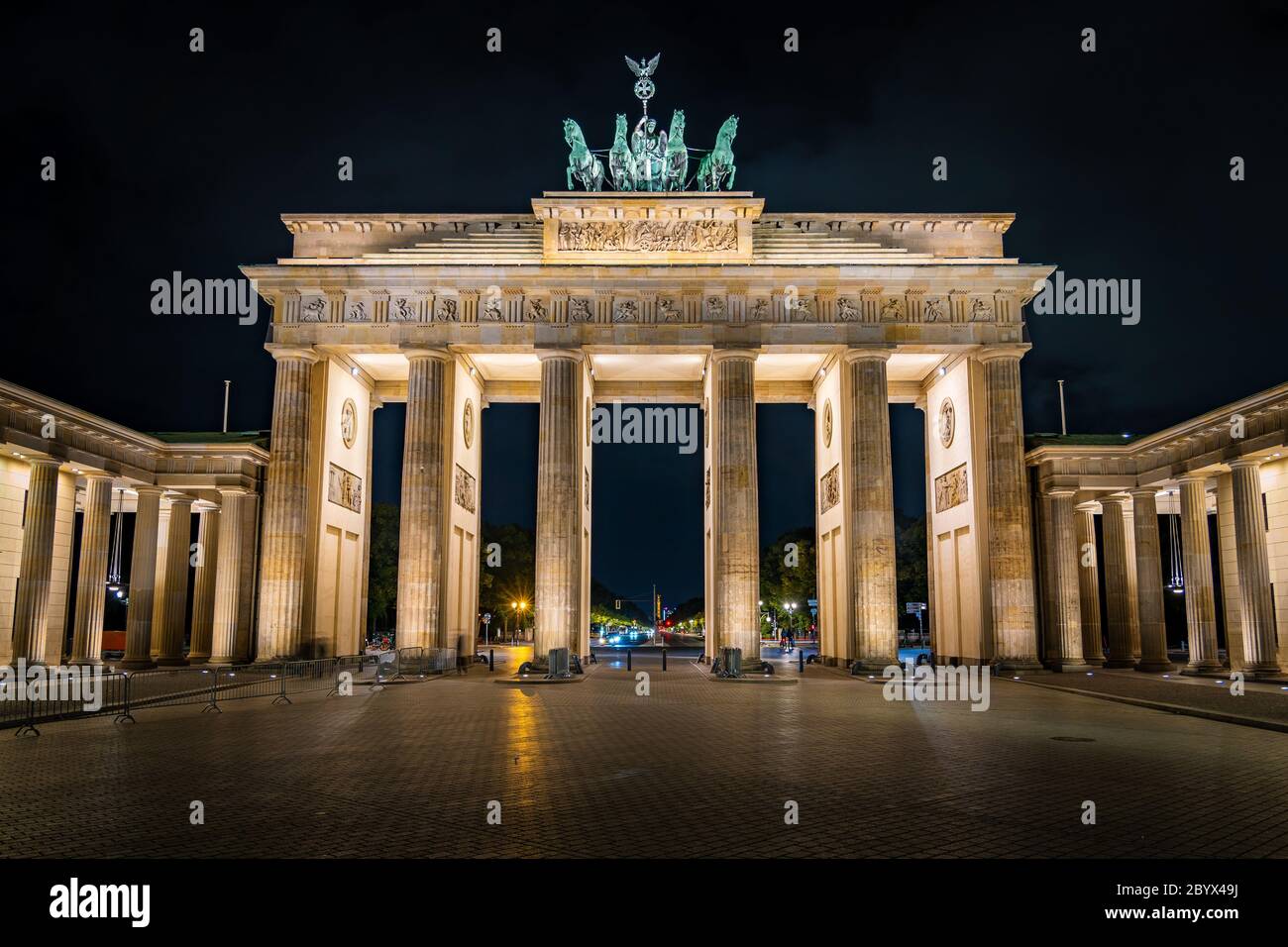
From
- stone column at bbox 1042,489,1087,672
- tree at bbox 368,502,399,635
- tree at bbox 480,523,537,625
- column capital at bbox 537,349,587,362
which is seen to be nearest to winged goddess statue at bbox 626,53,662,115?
column capital at bbox 537,349,587,362

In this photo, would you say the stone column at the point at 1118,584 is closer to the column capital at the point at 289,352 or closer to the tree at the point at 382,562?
the column capital at the point at 289,352

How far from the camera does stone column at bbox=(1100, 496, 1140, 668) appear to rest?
39.0 m

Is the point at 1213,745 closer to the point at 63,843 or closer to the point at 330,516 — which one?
the point at 63,843

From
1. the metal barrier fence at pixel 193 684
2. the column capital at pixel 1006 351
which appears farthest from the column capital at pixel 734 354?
the metal barrier fence at pixel 193 684

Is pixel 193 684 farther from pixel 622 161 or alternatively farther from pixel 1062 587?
pixel 1062 587

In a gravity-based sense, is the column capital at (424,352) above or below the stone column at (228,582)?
above

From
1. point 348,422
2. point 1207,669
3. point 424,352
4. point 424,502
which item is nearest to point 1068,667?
point 1207,669

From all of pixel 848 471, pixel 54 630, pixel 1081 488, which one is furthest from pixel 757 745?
pixel 54 630

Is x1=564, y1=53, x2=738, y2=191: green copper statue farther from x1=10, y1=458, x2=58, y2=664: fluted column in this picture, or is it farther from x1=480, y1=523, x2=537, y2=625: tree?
x1=480, y1=523, x2=537, y2=625: tree

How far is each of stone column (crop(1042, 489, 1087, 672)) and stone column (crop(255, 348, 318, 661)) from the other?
3016 cm

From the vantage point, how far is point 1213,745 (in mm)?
14805

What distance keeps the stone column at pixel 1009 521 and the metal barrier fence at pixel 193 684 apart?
22.1 metres

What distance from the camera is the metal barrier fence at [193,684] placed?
19.7m

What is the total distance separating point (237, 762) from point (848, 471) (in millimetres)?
28978
